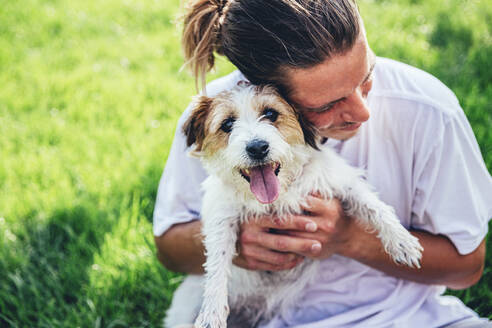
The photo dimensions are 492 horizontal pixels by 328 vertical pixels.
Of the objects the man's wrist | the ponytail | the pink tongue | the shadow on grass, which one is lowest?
the shadow on grass

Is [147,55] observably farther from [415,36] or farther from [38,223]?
[415,36]

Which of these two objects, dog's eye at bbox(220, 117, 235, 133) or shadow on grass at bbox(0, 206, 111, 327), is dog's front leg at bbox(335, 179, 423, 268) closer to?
dog's eye at bbox(220, 117, 235, 133)

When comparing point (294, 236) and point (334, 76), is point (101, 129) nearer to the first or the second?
point (294, 236)

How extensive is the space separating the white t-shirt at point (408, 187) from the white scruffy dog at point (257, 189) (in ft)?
0.41

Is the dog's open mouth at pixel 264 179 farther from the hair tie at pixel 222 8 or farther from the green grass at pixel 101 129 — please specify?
the green grass at pixel 101 129

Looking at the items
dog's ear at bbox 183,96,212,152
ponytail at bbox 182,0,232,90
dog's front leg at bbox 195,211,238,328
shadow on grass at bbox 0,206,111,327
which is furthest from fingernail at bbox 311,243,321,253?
shadow on grass at bbox 0,206,111,327

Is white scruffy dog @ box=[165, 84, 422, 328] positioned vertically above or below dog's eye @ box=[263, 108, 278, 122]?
below

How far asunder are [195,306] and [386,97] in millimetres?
1494

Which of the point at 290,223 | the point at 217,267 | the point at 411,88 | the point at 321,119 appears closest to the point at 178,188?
the point at 217,267

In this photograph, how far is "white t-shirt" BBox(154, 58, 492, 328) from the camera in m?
2.04

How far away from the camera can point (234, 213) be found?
2225mm

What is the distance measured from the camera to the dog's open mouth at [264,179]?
1.98m

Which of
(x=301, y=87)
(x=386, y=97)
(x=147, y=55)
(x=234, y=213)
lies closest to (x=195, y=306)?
(x=234, y=213)

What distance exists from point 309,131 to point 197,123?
555 millimetres
